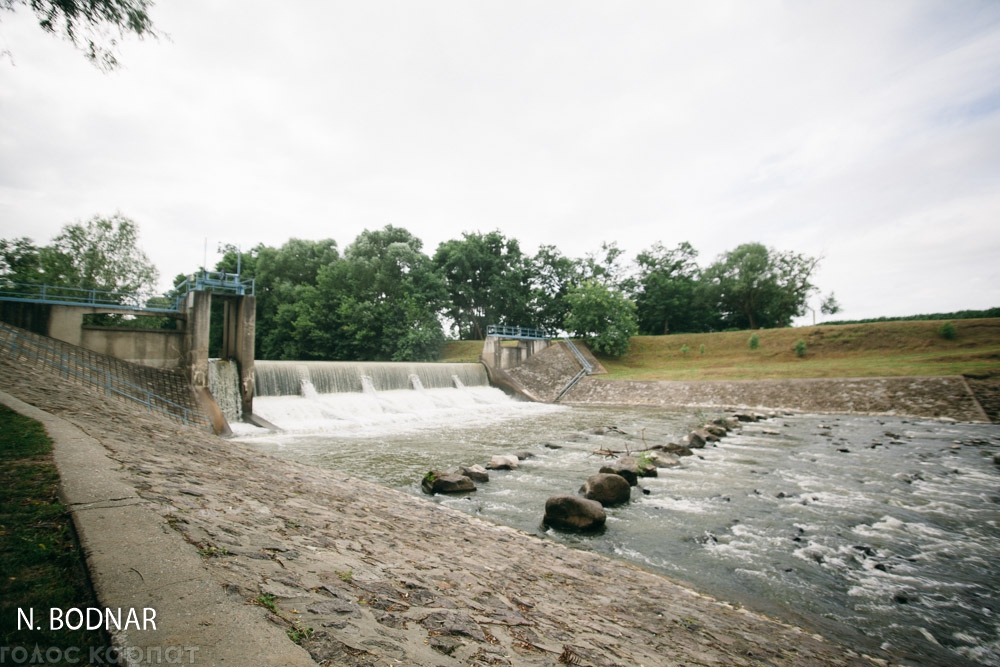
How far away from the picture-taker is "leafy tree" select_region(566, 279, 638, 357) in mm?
41250

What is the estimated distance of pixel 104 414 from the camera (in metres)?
9.12

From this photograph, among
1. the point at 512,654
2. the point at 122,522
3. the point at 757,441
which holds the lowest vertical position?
the point at 757,441

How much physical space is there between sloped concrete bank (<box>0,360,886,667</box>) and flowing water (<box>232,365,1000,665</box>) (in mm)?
1004

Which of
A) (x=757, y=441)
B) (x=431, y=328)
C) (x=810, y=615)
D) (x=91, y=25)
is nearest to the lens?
(x=810, y=615)

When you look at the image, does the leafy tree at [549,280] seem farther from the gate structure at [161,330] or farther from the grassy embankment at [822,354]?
the gate structure at [161,330]

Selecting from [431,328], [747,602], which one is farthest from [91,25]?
[431,328]

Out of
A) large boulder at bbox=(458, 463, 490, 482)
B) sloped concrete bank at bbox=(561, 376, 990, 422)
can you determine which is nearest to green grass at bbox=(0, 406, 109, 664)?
large boulder at bbox=(458, 463, 490, 482)

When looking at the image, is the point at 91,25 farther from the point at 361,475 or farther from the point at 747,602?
the point at 747,602

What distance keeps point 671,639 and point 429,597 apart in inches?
86.9

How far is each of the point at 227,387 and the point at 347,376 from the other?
6.34 metres

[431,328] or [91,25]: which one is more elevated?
[91,25]

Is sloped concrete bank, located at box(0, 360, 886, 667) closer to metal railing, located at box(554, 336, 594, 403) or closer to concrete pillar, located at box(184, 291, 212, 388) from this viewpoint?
concrete pillar, located at box(184, 291, 212, 388)

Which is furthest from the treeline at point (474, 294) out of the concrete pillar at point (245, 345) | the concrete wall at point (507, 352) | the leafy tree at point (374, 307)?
the concrete pillar at point (245, 345)

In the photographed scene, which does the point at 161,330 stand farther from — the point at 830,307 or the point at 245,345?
the point at 830,307
